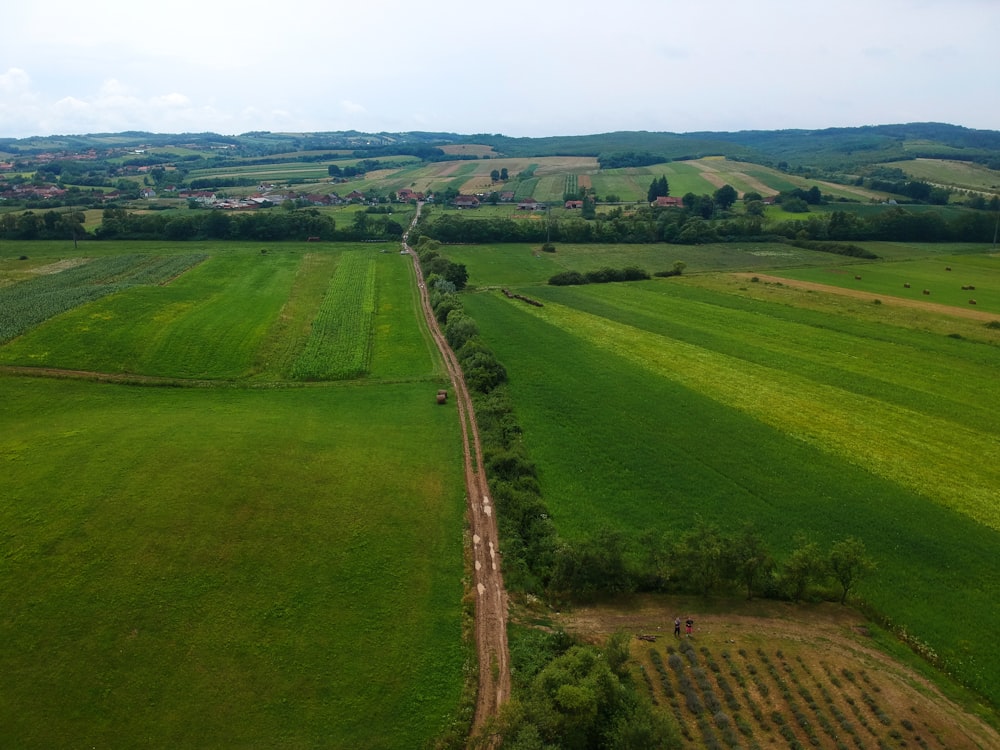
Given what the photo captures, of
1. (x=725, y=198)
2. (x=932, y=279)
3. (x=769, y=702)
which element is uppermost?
(x=725, y=198)

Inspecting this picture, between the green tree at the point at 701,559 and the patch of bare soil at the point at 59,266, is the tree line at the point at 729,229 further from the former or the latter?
the green tree at the point at 701,559

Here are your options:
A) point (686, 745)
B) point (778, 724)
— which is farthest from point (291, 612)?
point (778, 724)

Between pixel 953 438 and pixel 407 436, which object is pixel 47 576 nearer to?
pixel 407 436

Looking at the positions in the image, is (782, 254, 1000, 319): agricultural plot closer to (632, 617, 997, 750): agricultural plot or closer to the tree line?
the tree line

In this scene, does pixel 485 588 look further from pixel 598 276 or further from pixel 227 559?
pixel 598 276

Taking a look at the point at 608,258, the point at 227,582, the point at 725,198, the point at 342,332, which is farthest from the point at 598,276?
the point at 725,198
